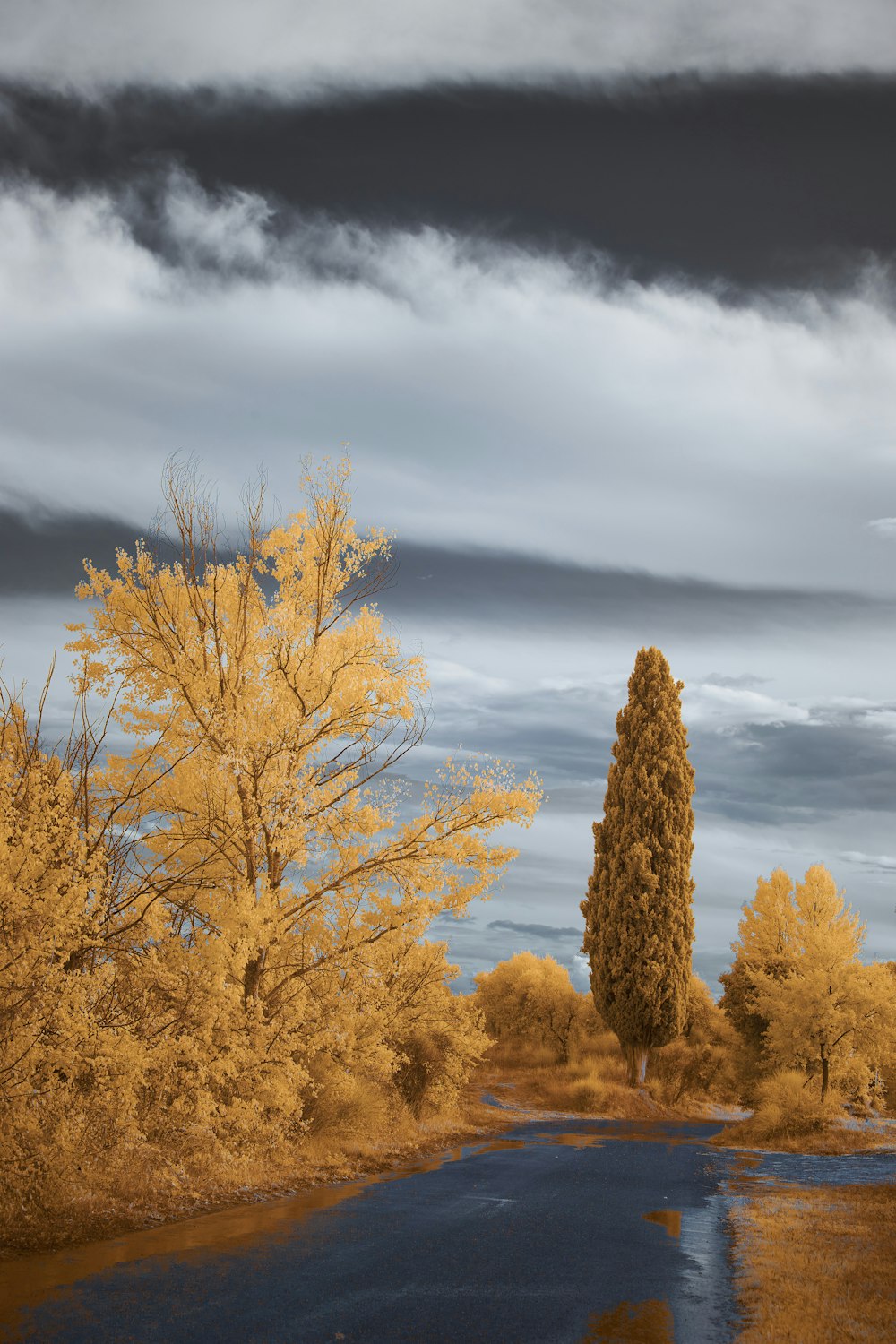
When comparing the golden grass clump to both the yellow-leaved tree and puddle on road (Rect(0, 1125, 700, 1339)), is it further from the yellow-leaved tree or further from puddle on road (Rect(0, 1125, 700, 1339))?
puddle on road (Rect(0, 1125, 700, 1339))

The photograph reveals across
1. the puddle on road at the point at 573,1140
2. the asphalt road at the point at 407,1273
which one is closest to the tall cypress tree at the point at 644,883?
the puddle on road at the point at 573,1140

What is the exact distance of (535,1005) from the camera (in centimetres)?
4297

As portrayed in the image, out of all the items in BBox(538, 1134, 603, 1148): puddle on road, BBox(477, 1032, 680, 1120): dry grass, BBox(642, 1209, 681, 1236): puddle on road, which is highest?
BBox(642, 1209, 681, 1236): puddle on road

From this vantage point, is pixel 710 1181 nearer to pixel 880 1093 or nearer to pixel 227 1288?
pixel 227 1288

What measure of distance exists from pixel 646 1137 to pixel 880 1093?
12031mm

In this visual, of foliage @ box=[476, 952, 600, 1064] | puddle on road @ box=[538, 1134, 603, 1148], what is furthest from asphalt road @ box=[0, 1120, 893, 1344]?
foliage @ box=[476, 952, 600, 1064]

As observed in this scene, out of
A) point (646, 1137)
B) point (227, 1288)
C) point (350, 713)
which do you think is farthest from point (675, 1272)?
point (646, 1137)

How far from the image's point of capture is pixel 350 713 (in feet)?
49.3

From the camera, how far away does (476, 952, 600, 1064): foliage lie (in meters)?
41.6

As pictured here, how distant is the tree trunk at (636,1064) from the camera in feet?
102

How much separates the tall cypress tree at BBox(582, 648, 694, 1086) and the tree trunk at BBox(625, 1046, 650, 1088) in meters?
0.03

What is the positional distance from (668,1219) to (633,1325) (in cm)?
517

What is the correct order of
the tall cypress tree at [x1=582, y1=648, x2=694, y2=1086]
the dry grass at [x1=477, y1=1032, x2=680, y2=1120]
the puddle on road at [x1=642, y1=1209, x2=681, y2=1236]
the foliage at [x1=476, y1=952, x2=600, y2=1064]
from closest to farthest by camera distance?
the puddle on road at [x1=642, y1=1209, x2=681, y2=1236], the dry grass at [x1=477, y1=1032, x2=680, y2=1120], the tall cypress tree at [x1=582, y1=648, x2=694, y2=1086], the foliage at [x1=476, y1=952, x2=600, y2=1064]

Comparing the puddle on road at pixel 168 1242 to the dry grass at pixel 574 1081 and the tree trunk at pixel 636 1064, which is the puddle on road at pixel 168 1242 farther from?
the tree trunk at pixel 636 1064
